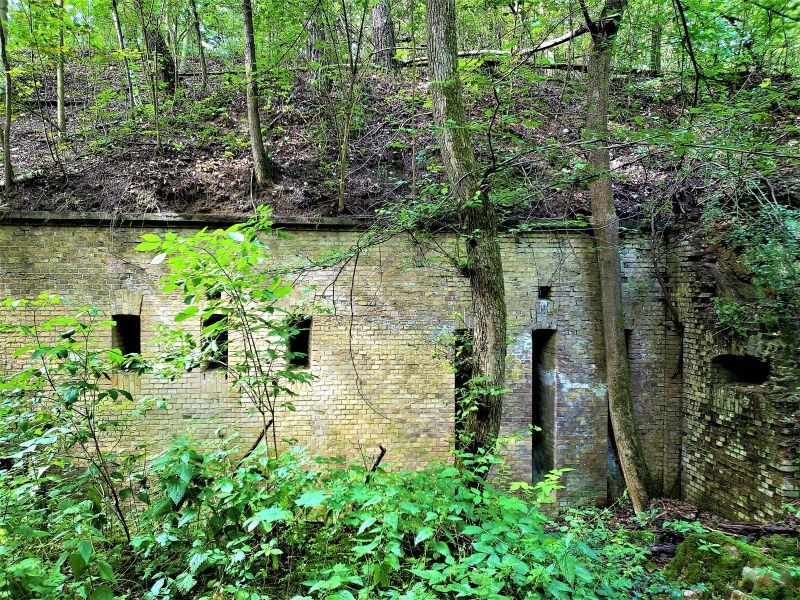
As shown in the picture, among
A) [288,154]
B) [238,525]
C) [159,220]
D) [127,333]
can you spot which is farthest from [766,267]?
[127,333]

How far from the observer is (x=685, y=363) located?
7145mm

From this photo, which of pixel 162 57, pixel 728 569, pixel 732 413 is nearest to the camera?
pixel 728 569

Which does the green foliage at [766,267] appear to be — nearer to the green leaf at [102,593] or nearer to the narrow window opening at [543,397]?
the narrow window opening at [543,397]

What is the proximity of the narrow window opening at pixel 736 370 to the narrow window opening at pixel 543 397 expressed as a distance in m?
2.25

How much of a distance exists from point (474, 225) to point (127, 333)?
19.7ft

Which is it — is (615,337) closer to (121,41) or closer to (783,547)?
(783,547)

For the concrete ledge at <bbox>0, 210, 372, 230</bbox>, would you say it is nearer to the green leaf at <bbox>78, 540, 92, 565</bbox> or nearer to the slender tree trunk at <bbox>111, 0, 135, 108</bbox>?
the slender tree trunk at <bbox>111, 0, 135, 108</bbox>

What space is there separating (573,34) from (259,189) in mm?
5159

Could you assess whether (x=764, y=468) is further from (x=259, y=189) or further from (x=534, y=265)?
(x=259, y=189)

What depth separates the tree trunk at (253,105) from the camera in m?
6.95

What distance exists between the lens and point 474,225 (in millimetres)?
4047

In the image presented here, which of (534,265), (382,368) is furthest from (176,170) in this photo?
(534,265)

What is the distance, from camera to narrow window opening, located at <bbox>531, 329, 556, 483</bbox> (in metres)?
7.38

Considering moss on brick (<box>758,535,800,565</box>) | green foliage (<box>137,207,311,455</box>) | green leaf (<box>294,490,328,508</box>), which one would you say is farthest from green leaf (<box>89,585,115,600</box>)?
moss on brick (<box>758,535,800,565</box>)
